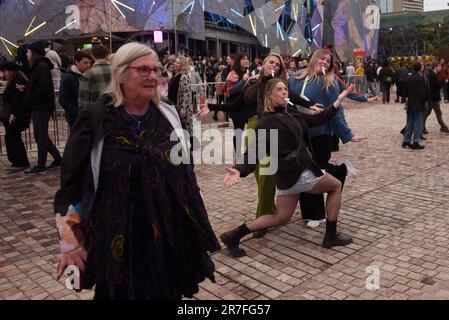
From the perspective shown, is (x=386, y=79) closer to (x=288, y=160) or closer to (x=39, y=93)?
(x=39, y=93)

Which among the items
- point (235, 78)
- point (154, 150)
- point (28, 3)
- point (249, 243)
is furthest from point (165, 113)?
point (28, 3)

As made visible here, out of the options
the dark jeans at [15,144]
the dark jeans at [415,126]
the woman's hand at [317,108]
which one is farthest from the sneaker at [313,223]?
the dark jeans at [415,126]

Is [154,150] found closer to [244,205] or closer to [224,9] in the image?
[244,205]

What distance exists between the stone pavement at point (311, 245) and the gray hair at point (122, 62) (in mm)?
1935

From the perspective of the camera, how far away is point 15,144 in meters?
8.32

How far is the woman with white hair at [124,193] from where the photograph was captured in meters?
2.32

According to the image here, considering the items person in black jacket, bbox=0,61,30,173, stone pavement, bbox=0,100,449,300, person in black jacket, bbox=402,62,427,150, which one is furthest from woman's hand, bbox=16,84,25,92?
person in black jacket, bbox=402,62,427,150

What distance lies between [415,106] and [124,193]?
30.0ft

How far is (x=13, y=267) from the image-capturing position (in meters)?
4.32

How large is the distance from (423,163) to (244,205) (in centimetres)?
422

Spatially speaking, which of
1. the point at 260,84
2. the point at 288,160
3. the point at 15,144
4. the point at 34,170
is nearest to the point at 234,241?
the point at 288,160

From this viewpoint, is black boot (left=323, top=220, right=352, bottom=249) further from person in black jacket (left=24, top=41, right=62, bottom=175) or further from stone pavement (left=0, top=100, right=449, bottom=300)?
person in black jacket (left=24, top=41, right=62, bottom=175)

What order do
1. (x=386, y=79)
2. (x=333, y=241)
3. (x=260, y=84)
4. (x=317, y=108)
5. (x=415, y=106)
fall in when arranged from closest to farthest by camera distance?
1. (x=333, y=241)
2. (x=317, y=108)
3. (x=260, y=84)
4. (x=415, y=106)
5. (x=386, y=79)

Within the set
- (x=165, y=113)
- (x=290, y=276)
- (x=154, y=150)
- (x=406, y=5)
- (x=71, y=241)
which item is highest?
(x=406, y=5)
